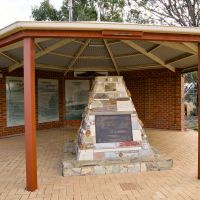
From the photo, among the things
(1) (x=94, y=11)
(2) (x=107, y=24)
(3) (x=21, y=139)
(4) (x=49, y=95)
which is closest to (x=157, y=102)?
(4) (x=49, y=95)

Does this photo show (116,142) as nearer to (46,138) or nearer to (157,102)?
(46,138)

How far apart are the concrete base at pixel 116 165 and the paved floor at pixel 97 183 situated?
171mm

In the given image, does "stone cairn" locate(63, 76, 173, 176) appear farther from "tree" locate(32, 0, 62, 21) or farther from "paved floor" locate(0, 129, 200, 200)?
"tree" locate(32, 0, 62, 21)

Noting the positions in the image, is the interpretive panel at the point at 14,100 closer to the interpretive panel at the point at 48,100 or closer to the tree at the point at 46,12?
the interpretive panel at the point at 48,100

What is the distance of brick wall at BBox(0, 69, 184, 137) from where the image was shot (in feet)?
39.2

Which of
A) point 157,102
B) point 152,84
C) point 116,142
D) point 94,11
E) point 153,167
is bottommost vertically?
point 153,167

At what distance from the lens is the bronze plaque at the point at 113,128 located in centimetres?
655

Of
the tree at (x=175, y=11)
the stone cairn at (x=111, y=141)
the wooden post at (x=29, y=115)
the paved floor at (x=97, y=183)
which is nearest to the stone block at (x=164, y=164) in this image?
the stone cairn at (x=111, y=141)

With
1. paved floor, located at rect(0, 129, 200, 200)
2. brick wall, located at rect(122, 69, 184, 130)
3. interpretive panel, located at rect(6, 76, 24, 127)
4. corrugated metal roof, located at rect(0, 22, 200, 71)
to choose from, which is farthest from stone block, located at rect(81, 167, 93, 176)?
brick wall, located at rect(122, 69, 184, 130)

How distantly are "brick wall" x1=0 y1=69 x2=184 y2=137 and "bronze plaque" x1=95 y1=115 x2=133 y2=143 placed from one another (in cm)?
567

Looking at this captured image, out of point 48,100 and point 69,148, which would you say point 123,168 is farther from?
point 48,100

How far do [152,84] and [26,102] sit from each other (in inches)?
327

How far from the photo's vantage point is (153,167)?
20.7 ft

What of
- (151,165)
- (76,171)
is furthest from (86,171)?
(151,165)
